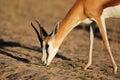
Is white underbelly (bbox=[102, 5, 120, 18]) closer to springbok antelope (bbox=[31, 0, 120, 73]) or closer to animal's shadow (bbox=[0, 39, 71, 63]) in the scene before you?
springbok antelope (bbox=[31, 0, 120, 73])

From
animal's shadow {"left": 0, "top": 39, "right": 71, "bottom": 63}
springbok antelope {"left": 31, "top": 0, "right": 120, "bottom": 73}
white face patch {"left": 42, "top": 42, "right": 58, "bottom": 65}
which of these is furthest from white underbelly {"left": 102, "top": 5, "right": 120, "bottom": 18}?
animal's shadow {"left": 0, "top": 39, "right": 71, "bottom": 63}

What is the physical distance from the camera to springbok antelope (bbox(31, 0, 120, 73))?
10219 mm

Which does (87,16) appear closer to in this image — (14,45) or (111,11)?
(111,11)

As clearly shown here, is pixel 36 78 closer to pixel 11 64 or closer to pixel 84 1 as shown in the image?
pixel 11 64

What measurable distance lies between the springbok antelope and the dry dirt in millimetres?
539

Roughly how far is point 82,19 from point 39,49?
4.00m

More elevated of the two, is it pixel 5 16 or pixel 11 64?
pixel 5 16

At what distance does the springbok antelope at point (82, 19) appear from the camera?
1022 centimetres

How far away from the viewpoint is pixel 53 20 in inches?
851

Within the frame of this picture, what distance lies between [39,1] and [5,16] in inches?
227


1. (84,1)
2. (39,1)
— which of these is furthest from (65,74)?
(39,1)

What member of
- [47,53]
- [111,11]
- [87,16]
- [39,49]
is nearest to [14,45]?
[39,49]

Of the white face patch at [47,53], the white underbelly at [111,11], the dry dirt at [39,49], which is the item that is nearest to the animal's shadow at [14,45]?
the dry dirt at [39,49]

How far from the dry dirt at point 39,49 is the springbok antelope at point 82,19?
1.77 feet
